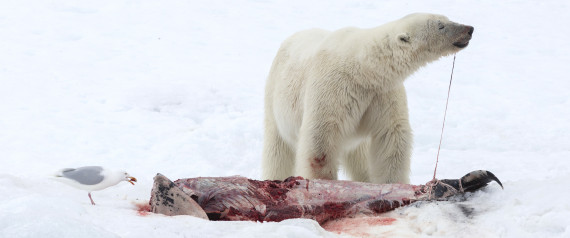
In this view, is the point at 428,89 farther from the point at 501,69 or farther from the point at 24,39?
the point at 24,39

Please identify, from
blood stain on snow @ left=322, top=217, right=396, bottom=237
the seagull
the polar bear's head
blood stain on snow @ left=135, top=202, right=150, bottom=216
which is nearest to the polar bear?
the polar bear's head

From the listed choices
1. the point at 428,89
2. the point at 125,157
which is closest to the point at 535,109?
the point at 428,89

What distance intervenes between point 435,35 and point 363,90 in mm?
646

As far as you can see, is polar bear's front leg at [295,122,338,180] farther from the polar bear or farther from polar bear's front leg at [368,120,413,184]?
polar bear's front leg at [368,120,413,184]

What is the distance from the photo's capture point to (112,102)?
340 inches

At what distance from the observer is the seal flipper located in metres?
3.39

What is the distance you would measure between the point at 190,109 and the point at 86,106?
4.36ft

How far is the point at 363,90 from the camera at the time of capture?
484cm

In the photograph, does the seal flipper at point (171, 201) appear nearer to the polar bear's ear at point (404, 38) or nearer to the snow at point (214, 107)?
the snow at point (214, 107)

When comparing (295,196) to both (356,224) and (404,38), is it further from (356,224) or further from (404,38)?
(404,38)

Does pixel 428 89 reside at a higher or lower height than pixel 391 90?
lower

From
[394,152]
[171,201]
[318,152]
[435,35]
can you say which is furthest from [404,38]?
[171,201]

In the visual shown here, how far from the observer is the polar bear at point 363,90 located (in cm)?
471

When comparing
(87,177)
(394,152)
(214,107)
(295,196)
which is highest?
(87,177)
